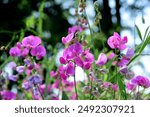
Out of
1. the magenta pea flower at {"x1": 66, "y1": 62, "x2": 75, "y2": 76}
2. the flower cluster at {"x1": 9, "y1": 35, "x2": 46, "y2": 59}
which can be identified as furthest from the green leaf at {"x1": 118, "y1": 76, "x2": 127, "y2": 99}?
the flower cluster at {"x1": 9, "y1": 35, "x2": 46, "y2": 59}

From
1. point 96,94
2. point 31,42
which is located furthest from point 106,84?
point 31,42

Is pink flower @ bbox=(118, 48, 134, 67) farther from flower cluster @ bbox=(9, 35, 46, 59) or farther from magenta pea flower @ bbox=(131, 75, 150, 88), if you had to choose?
flower cluster @ bbox=(9, 35, 46, 59)

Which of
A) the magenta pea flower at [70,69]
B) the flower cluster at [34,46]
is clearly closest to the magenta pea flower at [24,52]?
the flower cluster at [34,46]

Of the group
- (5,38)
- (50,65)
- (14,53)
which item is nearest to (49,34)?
(5,38)

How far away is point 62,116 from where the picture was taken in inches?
60.6

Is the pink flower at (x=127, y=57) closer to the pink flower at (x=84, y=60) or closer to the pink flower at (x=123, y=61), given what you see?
the pink flower at (x=123, y=61)

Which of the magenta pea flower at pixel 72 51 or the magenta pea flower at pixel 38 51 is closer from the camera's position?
the magenta pea flower at pixel 72 51

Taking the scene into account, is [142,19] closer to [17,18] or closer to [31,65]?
[31,65]

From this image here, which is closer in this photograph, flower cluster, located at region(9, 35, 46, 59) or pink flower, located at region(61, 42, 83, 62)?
pink flower, located at region(61, 42, 83, 62)

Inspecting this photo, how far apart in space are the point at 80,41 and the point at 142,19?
16.0 inches

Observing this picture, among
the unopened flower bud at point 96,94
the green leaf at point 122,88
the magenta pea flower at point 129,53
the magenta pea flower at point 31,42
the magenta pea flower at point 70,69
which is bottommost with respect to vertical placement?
the unopened flower bud at point 96,94

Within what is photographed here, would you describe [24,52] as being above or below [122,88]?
above

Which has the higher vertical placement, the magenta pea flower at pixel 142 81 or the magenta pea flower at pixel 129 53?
the magenta pea flower at pixel 129 53

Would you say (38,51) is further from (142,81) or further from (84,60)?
(142,81)
